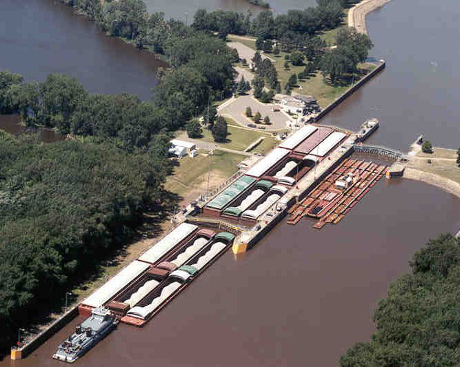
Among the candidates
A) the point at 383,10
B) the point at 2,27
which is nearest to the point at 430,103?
the point at 383,10

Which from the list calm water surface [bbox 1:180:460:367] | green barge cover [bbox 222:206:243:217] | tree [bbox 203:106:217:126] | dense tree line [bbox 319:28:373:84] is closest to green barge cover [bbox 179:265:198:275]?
calm water surface [bbox 1:180:460:367]

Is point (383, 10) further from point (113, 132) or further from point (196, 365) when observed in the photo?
point (196, 365)

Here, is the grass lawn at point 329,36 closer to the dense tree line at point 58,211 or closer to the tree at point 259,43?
the tree at point 259,43

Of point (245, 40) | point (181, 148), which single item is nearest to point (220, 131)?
point (181, 148)

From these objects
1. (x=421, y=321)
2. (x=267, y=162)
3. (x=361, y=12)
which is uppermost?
(x=421, y=321)

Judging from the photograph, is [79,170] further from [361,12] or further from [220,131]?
[361,12]

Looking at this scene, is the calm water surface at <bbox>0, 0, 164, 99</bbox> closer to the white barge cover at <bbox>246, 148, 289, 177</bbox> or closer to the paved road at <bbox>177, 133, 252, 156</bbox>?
the paved road at <bbox>177, 133, 252, 156</bbox>

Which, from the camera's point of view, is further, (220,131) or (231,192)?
(220,131)

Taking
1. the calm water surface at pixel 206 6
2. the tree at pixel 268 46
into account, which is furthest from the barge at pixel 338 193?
the calm water surface at pixel 206 6
